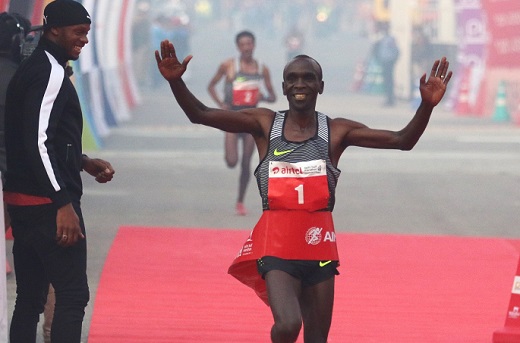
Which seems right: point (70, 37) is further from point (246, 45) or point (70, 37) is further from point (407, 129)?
point (246, 45)

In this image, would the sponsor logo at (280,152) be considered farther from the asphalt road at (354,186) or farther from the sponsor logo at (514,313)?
the sponsor logo at (514,313)

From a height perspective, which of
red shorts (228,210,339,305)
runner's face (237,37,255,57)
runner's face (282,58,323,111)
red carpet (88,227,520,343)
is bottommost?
red carpet (88,227,520,343)

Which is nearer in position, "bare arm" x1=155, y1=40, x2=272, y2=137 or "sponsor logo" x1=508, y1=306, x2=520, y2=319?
"bare arm" x1=155, y1=40, x2=272, y2=137

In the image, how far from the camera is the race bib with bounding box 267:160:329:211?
590 centimetres

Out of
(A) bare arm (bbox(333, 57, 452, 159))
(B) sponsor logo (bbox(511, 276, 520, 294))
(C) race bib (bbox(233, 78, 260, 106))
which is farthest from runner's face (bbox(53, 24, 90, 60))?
(C) race bib (bbox(233, 78, 260, 106))

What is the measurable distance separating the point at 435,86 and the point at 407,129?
25cm

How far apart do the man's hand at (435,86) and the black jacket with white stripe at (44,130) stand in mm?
1552

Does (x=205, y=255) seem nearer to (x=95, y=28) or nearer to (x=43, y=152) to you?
(x=43, y=152)

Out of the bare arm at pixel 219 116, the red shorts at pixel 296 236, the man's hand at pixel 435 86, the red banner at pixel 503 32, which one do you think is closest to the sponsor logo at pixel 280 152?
the bare arm at pixel 219 116

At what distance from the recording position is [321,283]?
595cm

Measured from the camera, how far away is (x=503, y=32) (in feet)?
92.2

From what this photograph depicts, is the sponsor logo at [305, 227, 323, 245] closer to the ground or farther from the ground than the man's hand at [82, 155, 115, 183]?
closer to the ground

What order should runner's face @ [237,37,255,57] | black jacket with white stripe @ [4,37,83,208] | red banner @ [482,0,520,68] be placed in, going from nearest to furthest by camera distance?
black jacket with white stripe @ [4,37,83,208], runner's face @ [237,37,255,57], red banner @ [482,0,520,68]

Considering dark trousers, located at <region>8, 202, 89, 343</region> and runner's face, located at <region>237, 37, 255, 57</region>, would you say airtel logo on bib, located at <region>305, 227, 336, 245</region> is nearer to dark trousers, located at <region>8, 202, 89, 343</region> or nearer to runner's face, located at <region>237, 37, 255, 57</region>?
dark trousers, located at <region>8, 202, 89, 343</region>
